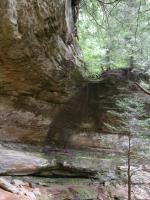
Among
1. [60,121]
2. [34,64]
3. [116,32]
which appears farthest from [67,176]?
[116,32]

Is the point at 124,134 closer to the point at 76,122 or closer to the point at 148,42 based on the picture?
the point at 76,122

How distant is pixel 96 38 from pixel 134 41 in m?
1.58

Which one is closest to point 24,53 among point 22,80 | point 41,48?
point 41,48

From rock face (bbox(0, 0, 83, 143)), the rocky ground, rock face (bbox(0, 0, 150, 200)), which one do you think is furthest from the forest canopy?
the rocky ground

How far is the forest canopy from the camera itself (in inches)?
315

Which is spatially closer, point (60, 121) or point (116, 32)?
point (116, 32)

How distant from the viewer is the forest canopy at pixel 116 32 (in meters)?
8.00

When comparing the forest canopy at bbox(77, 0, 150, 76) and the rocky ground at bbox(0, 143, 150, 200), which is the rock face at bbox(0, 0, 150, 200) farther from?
the forest canopy at bbox(77, 0, 150, 76)

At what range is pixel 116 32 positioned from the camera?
8.46 metres

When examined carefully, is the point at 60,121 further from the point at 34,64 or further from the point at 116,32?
the point at 116,32

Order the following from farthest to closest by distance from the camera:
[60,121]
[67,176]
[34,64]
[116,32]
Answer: [60,121]
[116,32]
[67,176]
[34,64]

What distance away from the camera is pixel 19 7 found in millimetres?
4855

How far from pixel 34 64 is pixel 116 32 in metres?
3.11

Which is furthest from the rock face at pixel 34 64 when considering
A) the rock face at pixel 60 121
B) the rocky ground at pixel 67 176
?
the rocky ground at pixel 67 176
